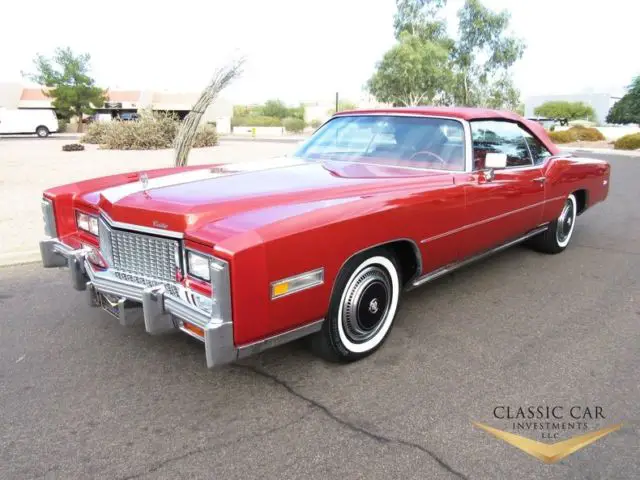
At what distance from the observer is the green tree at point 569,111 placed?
75375 millimetres

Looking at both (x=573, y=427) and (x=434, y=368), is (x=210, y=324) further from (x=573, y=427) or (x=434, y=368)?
(x=573, y=427)

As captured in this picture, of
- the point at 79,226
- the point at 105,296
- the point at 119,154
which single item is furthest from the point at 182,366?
the point at 119,154

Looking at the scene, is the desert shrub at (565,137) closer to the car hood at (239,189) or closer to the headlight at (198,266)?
the car hood at (239,189)

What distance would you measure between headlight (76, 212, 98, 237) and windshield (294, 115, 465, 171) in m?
1.76

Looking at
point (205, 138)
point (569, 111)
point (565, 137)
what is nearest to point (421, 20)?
point (565, 137)

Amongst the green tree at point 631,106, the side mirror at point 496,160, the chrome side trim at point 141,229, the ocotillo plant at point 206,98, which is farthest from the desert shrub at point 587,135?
the chrome side trim at point 141,229

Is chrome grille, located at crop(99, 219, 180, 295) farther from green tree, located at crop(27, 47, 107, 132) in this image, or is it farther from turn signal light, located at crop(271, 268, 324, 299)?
green tree, located at crop(27, 47, 107, 132)

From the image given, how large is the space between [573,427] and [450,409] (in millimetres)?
583

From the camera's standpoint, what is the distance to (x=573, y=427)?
2504mm

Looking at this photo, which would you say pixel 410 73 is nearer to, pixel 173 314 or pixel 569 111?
pixel 173 314

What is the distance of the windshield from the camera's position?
3.85 meters

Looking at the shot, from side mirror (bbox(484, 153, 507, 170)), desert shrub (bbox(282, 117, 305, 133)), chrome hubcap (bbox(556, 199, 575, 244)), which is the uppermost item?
side mirror (bbox(484, 153, 507, 170))

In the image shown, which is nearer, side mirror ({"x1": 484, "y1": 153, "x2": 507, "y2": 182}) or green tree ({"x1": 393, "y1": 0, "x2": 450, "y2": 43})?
side mirror ({"x1": 484, "y1": 153, "x2": 507, "y2": 182})

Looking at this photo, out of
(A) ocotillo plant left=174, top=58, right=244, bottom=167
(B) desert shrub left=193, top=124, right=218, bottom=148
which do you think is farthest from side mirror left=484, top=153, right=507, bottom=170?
(B) desert shrub left=193, top=124, right=218, bottom=148
